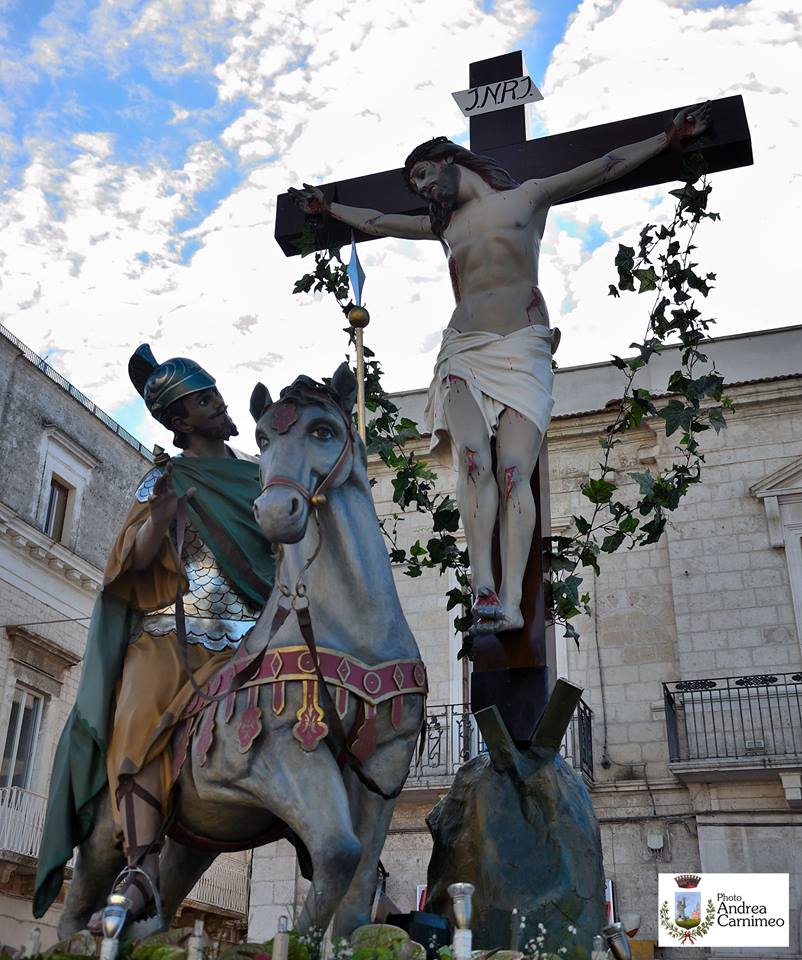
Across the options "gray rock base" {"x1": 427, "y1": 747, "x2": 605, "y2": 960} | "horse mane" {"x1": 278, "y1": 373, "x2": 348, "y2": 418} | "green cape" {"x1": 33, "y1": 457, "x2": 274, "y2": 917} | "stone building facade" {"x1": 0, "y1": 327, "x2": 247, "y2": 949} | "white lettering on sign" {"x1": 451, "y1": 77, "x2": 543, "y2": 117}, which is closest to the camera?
"gray rock base" {"x1": 427, "y1": 747, "x2": 605, "y2": 960}

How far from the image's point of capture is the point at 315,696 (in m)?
3.30

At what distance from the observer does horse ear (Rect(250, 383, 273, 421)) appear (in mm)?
3725

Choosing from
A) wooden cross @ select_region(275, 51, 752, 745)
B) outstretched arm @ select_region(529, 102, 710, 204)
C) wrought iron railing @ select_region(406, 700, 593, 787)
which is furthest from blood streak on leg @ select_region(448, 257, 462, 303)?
wrought iron railing @ select_region(406, 700, 593, 787)

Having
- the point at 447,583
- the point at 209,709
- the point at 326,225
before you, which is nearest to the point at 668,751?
the point at 447,583

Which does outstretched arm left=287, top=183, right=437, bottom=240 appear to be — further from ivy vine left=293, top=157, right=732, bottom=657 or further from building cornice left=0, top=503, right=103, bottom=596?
building cornice left=0, top=503, right=103, bottom=596

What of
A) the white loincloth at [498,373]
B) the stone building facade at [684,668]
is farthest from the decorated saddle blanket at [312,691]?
the stone building facade at [684,668]

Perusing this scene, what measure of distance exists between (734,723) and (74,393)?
12.3 m

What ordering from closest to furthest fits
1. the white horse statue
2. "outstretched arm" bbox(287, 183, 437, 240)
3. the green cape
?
the white horse statue → the green cape → "outstretched arm" bbox(287, 183, 437, 240)

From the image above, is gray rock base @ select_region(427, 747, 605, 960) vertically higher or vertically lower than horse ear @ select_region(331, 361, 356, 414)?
lower

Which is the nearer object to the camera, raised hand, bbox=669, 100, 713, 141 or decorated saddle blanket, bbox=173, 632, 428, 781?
→ decorated saddle blanket, bbox=173, 632, 428, 781

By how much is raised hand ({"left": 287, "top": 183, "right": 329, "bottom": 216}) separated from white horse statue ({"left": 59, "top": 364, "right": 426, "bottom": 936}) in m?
1.60

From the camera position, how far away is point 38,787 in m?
18.2

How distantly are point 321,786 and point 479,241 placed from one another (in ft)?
7.14

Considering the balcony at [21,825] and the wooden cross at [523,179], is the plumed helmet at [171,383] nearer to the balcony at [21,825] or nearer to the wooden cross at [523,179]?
the wooden cross at [523,179]
